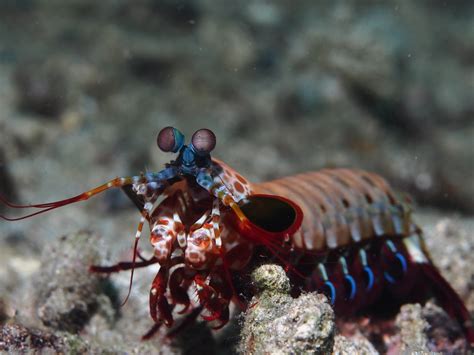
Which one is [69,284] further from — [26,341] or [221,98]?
[221,98]

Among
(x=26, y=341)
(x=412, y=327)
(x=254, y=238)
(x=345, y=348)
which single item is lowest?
(x=412, y=327)

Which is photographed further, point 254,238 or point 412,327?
point 412,327

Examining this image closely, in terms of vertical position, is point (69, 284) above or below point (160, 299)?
below

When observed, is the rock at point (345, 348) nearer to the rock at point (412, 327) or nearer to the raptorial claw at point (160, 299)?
the rock at point (412, 327)

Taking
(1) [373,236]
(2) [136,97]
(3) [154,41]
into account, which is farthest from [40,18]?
(1) [373,236]

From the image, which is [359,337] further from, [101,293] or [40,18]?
[40,18]

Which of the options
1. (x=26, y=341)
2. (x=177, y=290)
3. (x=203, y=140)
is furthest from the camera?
(x=177, y=290)

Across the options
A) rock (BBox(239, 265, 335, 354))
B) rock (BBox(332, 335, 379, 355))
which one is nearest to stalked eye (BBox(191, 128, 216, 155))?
rock (BBox(239, 265, 335, 354))

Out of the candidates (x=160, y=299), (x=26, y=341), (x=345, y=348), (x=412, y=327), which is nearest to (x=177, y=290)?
(x=160, y=299)
